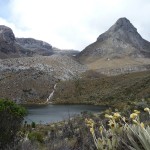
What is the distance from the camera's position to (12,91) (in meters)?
136

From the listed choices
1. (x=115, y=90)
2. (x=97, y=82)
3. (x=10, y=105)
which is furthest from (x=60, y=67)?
(x=10, y=105)

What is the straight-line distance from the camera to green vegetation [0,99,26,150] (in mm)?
13797

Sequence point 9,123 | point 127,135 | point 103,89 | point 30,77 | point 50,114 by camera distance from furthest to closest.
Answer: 1. point 30,77
2. point 103,89
3. point 50,114
4. point 9,123
5. point 127,135

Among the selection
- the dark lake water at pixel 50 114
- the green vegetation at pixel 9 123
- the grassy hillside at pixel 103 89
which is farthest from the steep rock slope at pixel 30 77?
the green vegetation at pixel 9 123

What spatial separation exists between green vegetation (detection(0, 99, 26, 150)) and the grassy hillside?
8678cm

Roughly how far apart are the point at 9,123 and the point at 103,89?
118018 millimetres

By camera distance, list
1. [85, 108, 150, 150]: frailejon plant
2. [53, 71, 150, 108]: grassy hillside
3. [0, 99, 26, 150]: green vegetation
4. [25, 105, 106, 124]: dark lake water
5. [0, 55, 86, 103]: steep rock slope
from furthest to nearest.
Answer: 1. [0, 55, 86, 103]: steep rock slope
2. [53, 71, 150, 108]: grassy hillside
3. [25, 105, 106, 124]: dark lake water
4. [0, 99, 26, 150]: green vegetation
5. [85, 108, 150, 150]: frailejon plant

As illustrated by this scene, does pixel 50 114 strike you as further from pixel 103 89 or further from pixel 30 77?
pixel 30 77

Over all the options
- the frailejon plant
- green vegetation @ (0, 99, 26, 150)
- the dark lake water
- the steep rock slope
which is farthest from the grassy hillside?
the frailejon plant

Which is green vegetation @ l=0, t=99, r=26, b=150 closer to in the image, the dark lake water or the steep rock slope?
the dark lake water

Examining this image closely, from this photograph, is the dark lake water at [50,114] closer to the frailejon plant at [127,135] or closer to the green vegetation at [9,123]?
the green vegetation at [9,123]

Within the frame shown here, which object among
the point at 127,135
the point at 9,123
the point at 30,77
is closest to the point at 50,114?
the point at 9,123

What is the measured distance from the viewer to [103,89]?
131750mm

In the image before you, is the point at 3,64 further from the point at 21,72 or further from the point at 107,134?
the point at 107,134
